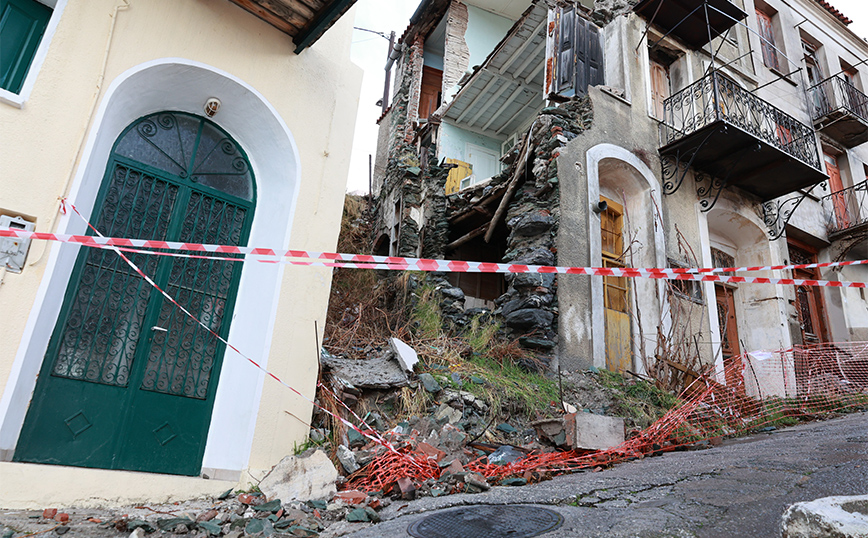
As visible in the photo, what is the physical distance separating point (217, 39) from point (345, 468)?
416cm

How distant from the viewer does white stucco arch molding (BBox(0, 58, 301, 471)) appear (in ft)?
12.9

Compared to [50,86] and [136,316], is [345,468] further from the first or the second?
[50,86]

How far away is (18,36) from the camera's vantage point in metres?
4.40

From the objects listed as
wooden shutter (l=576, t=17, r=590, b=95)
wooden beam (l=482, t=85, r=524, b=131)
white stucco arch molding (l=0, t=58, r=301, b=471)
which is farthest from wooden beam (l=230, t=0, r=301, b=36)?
wooden beam (l=482, t=85, r=524, b=131)

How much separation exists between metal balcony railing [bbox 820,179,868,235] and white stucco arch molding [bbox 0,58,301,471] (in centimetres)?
1442

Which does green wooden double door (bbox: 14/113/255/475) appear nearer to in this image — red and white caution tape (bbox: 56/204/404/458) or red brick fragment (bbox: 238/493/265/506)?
red and white caution tape (bbox: 56/204/404/458)

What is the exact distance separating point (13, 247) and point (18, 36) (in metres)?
1.92

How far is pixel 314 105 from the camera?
5.66 metres

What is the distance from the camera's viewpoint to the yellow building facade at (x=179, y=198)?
12.8 feet

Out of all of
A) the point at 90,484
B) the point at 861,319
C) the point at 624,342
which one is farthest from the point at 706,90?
the point at 90,484

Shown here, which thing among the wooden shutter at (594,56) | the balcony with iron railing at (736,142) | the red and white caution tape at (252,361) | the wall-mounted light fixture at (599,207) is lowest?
the red and white caution tape at (252,361)

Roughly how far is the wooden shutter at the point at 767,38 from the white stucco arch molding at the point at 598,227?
678 centimetres

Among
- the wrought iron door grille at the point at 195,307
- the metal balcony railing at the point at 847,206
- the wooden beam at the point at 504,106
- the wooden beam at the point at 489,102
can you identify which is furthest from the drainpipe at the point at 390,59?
the wrought iron door grille at the point at 195,307

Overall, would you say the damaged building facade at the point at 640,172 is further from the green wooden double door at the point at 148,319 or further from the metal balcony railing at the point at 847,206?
the green wooden double door at the point at 148,319
